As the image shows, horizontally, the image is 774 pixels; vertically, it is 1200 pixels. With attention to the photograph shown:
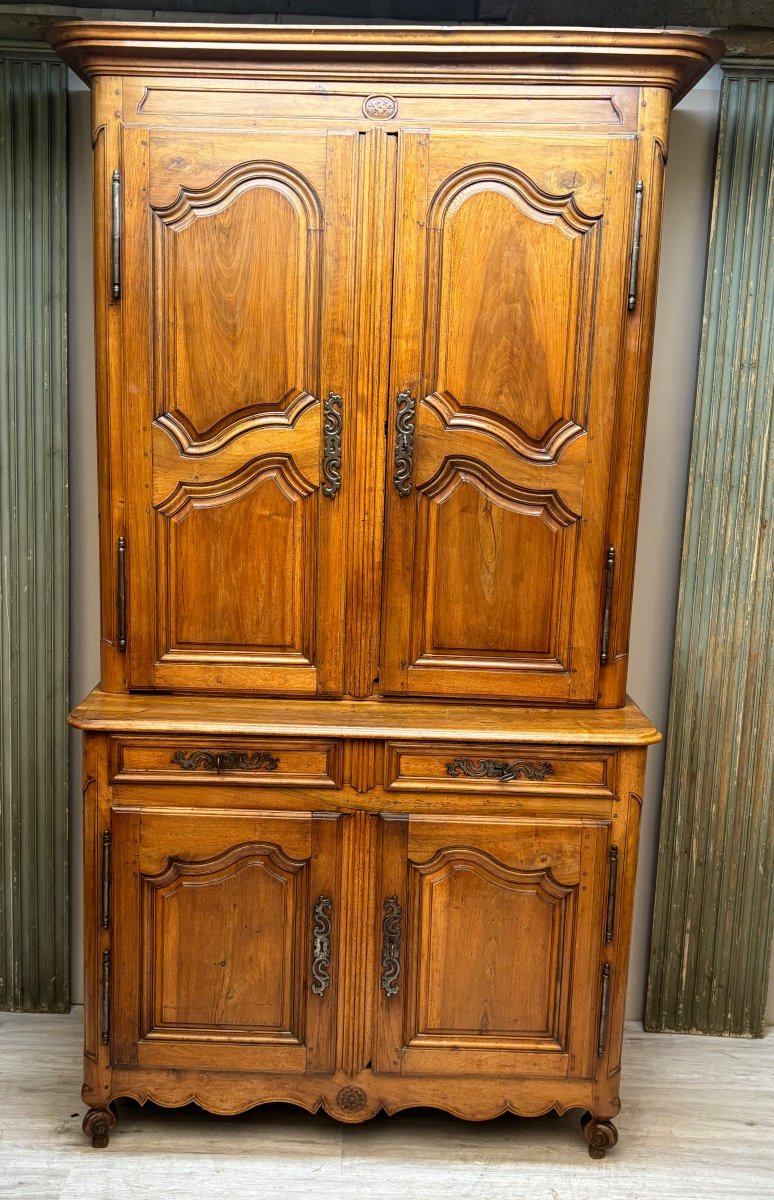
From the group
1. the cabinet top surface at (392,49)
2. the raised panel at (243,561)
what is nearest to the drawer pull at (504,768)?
the raised panel at (243,561)

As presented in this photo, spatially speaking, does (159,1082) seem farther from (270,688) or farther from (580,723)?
(580,723)

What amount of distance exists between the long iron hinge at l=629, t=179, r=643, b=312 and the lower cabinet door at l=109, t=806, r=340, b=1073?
133cm

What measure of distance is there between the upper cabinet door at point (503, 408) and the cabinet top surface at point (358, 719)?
6cm

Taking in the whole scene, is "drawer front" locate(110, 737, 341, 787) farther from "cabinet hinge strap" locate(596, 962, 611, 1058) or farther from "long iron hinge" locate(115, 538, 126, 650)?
"cabinet hinge strap" locate(596, 962, 611, 1058)

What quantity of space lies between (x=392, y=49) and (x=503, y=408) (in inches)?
→ 30.4

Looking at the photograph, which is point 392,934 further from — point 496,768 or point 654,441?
point 654,441

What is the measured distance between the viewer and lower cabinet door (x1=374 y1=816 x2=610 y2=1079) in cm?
239

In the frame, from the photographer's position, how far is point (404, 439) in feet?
7.78

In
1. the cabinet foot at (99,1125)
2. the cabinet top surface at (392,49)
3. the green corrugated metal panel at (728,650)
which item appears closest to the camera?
the cabinet top surface at (392,49)

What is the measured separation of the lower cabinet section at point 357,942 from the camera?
2393 mm

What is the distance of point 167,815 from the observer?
2391 mm

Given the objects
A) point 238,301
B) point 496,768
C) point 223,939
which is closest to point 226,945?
point 223,939

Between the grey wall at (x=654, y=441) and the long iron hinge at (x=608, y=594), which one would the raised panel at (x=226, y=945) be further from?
the long iron hinge at (x=608, y=594)

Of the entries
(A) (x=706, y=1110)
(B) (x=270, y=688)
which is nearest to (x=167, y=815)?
(B) (x=270, y=688)
